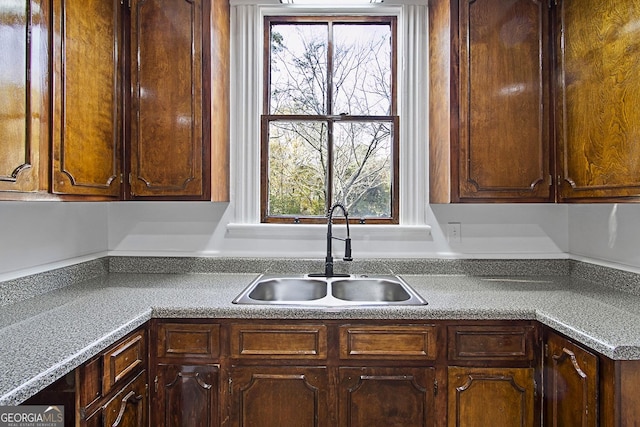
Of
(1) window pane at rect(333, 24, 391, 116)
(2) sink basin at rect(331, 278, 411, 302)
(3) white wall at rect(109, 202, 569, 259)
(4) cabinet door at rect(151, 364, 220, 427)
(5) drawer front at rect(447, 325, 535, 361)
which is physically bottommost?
(4) cabinet door at rect(151, 364, 220, 427)

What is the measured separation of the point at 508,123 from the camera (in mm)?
1881

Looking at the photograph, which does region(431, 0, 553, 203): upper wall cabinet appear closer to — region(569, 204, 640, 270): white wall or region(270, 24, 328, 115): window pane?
region(569, 204, 640, 270): white wall

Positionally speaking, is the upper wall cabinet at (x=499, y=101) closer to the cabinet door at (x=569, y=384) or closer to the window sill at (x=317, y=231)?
the window sill at (x=317, y=231)

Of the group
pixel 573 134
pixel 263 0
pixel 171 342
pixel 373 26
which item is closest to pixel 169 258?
pixel 171 342

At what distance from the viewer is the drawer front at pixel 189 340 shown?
1572 mm

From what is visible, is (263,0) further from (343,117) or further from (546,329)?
(546,329)

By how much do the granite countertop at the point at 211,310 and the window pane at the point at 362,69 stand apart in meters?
1.02

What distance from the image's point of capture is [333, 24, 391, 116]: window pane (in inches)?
91.4

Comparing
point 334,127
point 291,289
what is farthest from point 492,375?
point 334,127

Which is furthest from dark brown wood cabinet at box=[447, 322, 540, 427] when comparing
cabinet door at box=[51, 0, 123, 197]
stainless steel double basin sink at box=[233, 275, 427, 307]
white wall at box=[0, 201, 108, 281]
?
white wall at box=[0, 201, 108, 281]

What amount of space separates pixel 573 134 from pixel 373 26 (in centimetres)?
126

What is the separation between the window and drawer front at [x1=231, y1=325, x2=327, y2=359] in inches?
33.6

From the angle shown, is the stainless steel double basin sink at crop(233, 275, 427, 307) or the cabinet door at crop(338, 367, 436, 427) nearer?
the cabinet door at crop(338, 367, 436, 427)

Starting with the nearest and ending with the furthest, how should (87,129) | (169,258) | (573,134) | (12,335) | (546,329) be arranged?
(12,335) → (546,329) → (87,129) → (573,134) → (169,258)
